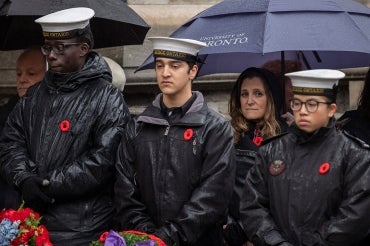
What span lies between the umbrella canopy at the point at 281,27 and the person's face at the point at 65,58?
89cm

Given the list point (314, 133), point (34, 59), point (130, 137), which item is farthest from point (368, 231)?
point (34, 59)

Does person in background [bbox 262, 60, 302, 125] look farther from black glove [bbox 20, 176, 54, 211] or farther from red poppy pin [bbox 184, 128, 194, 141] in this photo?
black glove [bbox 20, 176, 54, 211]

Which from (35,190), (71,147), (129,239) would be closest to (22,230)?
(35,190)

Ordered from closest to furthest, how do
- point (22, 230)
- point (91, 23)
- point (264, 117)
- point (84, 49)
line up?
point (22, 230), point (84, 49), point (264, 117), point (91, 23)

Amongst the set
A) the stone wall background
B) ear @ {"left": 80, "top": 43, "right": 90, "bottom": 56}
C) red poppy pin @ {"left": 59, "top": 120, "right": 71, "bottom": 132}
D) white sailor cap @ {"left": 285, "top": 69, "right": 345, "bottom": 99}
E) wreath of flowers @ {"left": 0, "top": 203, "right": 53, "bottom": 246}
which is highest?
white sailor cap @ {"left": 285, "top": 69, "right": 345, "bottom": 99}

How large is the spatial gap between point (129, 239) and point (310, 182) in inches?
42.2

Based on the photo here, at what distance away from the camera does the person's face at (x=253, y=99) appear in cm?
758

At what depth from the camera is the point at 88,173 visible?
6770mm

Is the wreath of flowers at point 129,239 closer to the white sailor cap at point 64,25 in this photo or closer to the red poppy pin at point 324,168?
the red poppy pin at point 324,168

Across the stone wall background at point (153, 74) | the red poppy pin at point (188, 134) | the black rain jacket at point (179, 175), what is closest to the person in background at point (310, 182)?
the black rain jacket at point (179, 175)

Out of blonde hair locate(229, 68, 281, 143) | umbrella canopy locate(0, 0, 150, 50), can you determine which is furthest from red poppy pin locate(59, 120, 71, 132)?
blonde hair locate(229, 68, 281, 143)

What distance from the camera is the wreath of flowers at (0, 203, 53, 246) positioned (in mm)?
6207

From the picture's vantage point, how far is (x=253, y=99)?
299 inches

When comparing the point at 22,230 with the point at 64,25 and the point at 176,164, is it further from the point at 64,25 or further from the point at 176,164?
the point at 64,25
